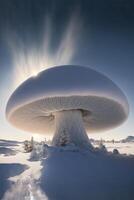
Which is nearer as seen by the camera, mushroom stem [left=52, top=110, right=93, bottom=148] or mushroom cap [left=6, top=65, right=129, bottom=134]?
mushroom cap [left=6, top=65, right=129, bottom=134]

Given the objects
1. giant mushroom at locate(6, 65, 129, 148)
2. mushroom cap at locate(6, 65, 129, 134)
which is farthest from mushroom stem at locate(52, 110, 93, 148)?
mushroom cap at locate(6, 65, 129, 134)

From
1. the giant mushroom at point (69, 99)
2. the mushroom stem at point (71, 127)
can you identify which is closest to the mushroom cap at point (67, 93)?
the giant mushroom at point (69, 99)

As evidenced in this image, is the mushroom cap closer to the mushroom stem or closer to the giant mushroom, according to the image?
the giant mushroom

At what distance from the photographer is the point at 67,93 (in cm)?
1116

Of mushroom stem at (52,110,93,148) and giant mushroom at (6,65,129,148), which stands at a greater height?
giant mushroom at (6,65,129,148)

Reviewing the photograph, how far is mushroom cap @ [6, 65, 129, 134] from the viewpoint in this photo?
11375 millimetres

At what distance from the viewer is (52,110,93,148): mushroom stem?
49.0 ft

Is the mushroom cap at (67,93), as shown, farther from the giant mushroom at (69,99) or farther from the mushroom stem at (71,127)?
the mushroom stem at (71,127)

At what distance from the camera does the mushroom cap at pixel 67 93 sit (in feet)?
37.3

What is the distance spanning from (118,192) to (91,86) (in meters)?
8.50

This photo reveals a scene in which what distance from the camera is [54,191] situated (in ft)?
11.4

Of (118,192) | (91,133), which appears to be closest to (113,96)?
(118,192)

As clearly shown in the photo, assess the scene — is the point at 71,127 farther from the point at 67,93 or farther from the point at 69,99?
the point at 67,93

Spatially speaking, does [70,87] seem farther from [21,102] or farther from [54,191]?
[54,191]
